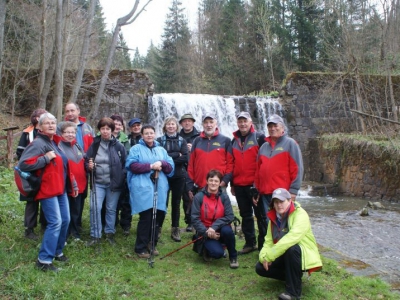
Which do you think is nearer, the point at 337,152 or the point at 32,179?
the point at 32,179

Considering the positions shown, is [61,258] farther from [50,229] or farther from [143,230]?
[143,230]

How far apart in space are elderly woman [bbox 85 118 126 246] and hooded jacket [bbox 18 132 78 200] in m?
0.64

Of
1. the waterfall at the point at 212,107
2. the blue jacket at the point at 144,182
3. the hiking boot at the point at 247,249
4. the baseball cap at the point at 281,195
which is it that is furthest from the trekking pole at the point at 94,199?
the waterfall at the point at 212,107

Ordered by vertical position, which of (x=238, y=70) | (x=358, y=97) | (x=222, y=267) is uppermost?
(x=238, y=70)

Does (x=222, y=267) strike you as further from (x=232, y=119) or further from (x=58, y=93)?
(x=232, y=119)

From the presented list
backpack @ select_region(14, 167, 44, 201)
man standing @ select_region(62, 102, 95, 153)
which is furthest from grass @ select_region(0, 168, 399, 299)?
man standing @ select_region(62, 102, 95, 153)

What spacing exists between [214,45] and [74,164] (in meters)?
25.7

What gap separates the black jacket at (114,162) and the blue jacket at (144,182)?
176mm

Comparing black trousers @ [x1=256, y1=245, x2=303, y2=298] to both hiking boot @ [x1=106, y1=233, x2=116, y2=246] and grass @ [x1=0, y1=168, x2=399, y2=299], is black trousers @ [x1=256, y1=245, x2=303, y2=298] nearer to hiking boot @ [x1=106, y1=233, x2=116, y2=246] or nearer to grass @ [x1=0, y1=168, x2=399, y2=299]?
grass @ [x1=0, y1=168, x2=399, y2=299]

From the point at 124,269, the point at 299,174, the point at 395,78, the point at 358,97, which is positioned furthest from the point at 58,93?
the point at 395,78

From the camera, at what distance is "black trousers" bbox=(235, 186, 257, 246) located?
4707 millimetres

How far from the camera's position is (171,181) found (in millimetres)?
5168

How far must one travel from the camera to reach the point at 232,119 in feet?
47.4

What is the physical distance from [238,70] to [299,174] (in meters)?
21.0
